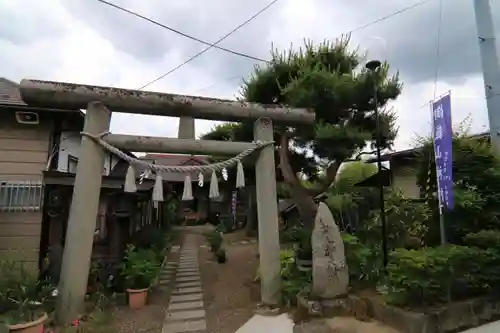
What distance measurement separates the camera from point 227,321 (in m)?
5.34

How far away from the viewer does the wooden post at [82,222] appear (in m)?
5.18

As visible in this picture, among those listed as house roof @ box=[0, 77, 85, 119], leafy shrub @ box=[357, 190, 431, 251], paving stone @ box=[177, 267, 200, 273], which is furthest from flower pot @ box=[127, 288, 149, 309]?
leafy shrub @ box=[357, 190, 431, 251]

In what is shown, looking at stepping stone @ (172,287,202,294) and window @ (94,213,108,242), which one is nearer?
stepping stone @ (172,287,202,294)

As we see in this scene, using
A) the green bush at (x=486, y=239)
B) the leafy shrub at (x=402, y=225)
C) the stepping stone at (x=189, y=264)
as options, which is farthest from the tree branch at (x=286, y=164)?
the green bush at (x=486, y=239)

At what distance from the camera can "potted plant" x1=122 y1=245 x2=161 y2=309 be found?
6164 mm

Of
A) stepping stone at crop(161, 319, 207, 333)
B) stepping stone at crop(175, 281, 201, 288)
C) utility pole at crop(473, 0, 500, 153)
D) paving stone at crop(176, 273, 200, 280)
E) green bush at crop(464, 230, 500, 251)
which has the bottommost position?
stepping stone at crop(161, 319, 207, 333)

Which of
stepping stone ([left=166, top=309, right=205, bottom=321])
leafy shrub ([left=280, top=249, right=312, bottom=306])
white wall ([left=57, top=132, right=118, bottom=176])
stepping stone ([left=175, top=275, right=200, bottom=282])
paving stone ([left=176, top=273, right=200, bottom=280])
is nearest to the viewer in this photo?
stepping stone ([left=166, top=309, right=205, bottom=321])

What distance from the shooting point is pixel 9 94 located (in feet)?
22.2

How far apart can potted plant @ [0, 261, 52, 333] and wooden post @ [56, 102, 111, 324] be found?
42 centimetres

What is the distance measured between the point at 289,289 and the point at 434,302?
245 cm

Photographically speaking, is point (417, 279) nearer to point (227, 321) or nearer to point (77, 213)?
point (227, 321)

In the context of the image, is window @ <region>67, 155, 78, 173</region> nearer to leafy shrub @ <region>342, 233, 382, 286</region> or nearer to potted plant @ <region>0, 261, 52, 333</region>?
potted plant @ <region>0, 261, 52, 333</region>

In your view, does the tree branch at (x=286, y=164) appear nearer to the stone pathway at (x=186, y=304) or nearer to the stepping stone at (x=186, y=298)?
the stone pathway at (x=186, y=304)

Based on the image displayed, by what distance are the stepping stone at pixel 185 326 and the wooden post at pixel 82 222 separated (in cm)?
154
